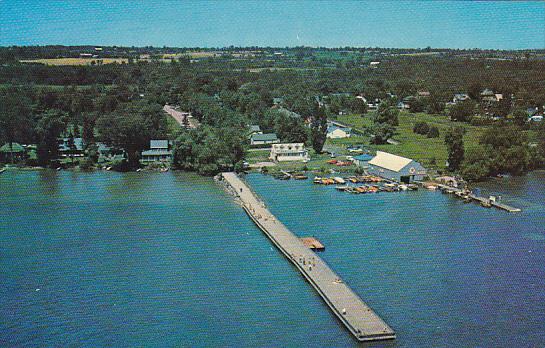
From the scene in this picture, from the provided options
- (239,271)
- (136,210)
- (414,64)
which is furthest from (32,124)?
(414,64)

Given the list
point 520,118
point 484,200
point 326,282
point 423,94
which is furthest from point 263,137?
point 326,282

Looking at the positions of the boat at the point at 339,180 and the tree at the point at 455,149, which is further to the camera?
the tree at the point at 455,149

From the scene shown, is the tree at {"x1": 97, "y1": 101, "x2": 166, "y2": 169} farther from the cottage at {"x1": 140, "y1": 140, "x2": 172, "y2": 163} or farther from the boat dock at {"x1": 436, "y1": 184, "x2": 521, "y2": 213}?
the boat dock at {"x1": 436, "y1": 184, "x2": 521, "y2": 213}

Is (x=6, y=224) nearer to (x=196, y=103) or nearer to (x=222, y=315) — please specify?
(x=222, y=315)

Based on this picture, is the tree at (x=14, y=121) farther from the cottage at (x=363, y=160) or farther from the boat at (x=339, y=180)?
the cottage at (x=363, y=160)

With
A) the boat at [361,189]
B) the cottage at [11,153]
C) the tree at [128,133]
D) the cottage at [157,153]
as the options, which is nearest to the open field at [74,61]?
the cottage at [11,153]

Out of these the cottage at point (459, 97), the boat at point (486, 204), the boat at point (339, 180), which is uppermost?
the cottage at point (459, 97)

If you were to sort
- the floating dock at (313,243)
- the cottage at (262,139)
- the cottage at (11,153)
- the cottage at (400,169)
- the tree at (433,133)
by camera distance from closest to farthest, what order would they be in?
the floating dock at (313,243)
the cottage at (400,169)
the cottage at (11,153)
the cottage at (262,139)
the tree at (433,133)

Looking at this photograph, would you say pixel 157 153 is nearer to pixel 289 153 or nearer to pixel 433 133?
pixel 289 153
